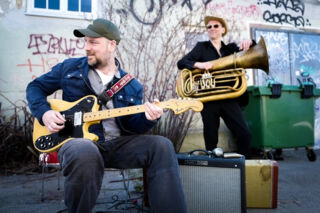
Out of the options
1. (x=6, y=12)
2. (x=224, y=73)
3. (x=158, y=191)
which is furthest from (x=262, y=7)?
(x=158, y=191)

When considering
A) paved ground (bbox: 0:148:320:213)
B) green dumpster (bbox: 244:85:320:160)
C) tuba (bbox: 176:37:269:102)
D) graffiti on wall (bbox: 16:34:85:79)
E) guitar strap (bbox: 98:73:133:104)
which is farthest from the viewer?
graffiti on wall (bbox: 16:34:85:79)

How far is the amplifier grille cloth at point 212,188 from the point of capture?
197cm

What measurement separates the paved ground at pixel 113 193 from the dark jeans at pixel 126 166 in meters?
0.68

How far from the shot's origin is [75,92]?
6.72 ft

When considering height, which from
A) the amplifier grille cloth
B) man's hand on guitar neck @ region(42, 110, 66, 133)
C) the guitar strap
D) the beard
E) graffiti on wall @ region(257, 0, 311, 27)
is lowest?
the amplifier grille cloth

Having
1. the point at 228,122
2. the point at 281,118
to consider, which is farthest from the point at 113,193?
the point at 281,118

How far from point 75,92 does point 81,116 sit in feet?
0.81

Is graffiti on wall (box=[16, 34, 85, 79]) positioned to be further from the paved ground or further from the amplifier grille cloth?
the amplifier grille cloth

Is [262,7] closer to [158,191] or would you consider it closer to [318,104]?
[318,104]

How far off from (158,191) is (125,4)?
161 inches

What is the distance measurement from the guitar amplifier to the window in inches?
146

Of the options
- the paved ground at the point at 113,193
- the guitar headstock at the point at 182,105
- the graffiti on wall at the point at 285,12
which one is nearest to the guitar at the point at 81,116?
the guitar headstock at the point at 182,105

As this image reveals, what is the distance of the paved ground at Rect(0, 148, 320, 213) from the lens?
2406 millimetres

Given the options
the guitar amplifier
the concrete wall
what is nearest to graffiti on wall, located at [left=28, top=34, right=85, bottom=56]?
the concrete wall
